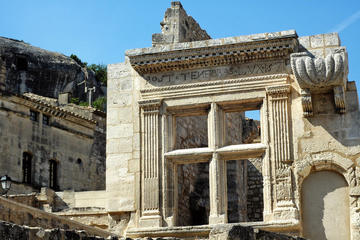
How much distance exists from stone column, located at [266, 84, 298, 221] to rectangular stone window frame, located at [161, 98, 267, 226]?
20cm

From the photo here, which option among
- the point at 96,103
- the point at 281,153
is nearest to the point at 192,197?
the point at 281,153

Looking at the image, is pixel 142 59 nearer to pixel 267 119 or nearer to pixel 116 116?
pixel 116 116

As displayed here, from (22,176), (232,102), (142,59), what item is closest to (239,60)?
(232,102)

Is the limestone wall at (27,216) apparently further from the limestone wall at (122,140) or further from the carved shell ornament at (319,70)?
the carved shell ornament at (319,70)

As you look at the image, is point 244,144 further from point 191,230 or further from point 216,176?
point 191,230

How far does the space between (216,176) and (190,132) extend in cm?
348

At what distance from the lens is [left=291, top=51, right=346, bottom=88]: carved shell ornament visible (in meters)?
13.8

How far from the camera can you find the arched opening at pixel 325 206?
1380cm

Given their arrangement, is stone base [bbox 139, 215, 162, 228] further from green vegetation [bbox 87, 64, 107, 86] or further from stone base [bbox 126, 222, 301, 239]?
green vegetation [bbox 87, 64, 107, 86]

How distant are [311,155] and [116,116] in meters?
3.83

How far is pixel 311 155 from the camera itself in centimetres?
1419

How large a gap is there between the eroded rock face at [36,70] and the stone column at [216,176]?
2841cm

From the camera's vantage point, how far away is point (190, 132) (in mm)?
18000

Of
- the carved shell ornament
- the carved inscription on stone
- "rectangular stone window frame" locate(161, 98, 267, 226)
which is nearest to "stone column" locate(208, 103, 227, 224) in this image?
"rectangular stone window frame" locate(161, 98, 267, 226)
